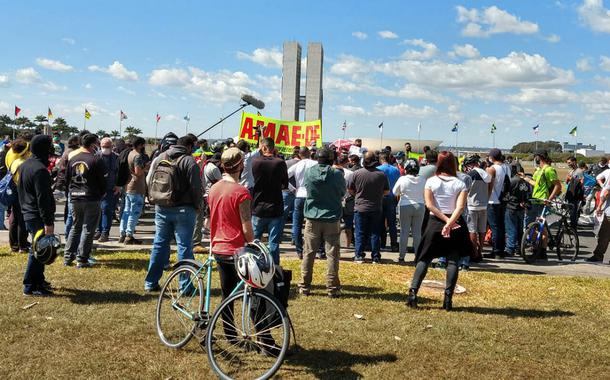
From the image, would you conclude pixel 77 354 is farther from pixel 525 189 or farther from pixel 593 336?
pixel 525 189

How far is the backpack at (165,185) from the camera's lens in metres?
6.26

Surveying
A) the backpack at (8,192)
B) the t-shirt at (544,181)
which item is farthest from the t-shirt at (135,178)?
the t-shirt at (544,181)

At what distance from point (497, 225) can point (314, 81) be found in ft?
183

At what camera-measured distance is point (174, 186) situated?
6.27m

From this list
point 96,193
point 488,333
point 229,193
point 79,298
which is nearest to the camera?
point 229,193

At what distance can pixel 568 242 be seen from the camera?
34.8 feet

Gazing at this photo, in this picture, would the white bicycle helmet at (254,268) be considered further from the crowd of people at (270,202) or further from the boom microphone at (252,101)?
the boom microphone at (252,101)

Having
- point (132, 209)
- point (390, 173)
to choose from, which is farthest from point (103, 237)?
point (390, 173)

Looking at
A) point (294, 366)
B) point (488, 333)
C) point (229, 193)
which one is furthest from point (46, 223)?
point (488, 333)

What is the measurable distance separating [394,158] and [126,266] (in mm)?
6977

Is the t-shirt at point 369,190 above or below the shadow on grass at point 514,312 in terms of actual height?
above

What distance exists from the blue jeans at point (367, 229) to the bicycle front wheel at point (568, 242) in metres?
3.85

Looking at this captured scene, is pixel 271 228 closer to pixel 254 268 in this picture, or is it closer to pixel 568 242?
pixel 254 268

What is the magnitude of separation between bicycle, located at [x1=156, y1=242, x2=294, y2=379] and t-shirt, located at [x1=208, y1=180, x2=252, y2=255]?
20 cm
